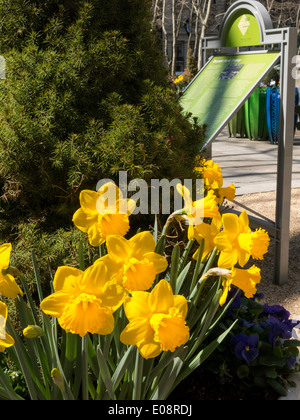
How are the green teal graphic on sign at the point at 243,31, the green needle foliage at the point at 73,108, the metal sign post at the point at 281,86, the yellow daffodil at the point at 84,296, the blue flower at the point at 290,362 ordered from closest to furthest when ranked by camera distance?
the yellow daffodil at the point at 84,296
the green needle foliage at the point at 73,108
the blue flower at the point at 290,362
the metal sign post at the point at 281,86
the green teal graphic on sign at the point at 243,31

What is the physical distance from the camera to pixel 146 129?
184cm

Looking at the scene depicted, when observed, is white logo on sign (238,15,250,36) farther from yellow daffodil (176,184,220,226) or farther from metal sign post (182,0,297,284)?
yellow daffodil (176,184,220,226)

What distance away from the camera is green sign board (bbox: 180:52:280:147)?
3.36 m

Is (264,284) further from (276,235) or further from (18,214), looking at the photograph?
(18,214)

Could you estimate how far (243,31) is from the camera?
3758mm

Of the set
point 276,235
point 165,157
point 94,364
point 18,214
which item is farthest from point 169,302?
point 276,235

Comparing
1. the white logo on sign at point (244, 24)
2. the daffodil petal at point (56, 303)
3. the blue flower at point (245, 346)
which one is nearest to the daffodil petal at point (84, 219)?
the daffodil petal at point (56, 303)

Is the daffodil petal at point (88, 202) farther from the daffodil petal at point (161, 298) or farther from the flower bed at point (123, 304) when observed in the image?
the daffodil petal at point (161, 298)

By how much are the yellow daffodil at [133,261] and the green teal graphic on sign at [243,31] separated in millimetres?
2871

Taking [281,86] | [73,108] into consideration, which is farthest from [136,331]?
[281,86]

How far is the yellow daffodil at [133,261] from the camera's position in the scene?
1122 mm

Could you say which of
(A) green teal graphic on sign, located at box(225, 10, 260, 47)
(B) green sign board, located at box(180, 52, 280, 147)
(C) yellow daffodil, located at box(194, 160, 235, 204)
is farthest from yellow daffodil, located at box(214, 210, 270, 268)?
(A) green teal graphic on sign, located at box(225, 10, 260, 47)

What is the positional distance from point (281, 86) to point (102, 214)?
242 cm

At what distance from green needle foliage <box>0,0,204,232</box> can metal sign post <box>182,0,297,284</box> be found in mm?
1114
